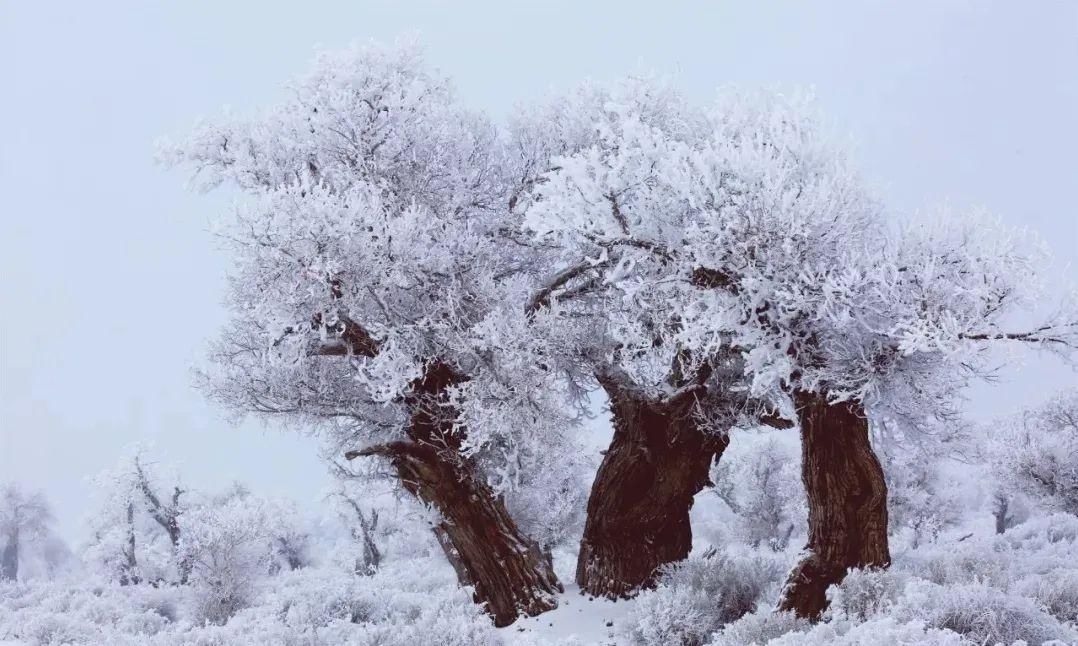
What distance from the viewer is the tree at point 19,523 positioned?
168 feet

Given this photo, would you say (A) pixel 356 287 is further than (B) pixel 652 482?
No

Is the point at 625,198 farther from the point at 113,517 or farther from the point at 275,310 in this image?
the point at 113,517

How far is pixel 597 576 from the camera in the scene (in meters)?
13.8

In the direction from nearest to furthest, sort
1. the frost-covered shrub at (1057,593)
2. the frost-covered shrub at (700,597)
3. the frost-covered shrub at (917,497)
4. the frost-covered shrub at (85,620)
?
the frost-covered shrub at (1057,593) < the frost-covered shrub at (700,597) < the frost-covered shrub at (85,620) < the frost-covered shrub at (917,497)

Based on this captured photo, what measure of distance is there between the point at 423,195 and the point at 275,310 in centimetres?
320

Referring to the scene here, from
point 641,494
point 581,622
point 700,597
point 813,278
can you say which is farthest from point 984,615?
point 641,494

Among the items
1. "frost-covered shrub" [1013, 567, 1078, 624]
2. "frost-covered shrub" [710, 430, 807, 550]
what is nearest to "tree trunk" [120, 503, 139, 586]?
"frost-covered shrub" [710, 430, 807, 550]

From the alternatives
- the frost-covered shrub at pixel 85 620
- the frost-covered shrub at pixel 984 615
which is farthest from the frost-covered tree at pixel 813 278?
the frost-covered shrub at pixel 85 620

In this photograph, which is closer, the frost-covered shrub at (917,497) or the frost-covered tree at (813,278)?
the frost-covered tree at (813,278)

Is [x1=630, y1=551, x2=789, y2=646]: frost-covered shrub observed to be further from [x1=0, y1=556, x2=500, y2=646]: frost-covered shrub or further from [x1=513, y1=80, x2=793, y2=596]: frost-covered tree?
[x1=0, y1=556, x2=500, y2=646]: frost-covered shrub

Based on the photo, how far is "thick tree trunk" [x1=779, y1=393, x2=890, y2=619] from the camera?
10.7 meters

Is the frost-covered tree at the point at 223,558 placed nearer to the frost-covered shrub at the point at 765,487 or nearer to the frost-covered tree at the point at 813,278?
→ the frost-covered tree at the point at 813,278

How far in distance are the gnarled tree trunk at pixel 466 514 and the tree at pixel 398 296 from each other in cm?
3

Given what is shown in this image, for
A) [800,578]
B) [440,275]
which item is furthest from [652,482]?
[440,275]
